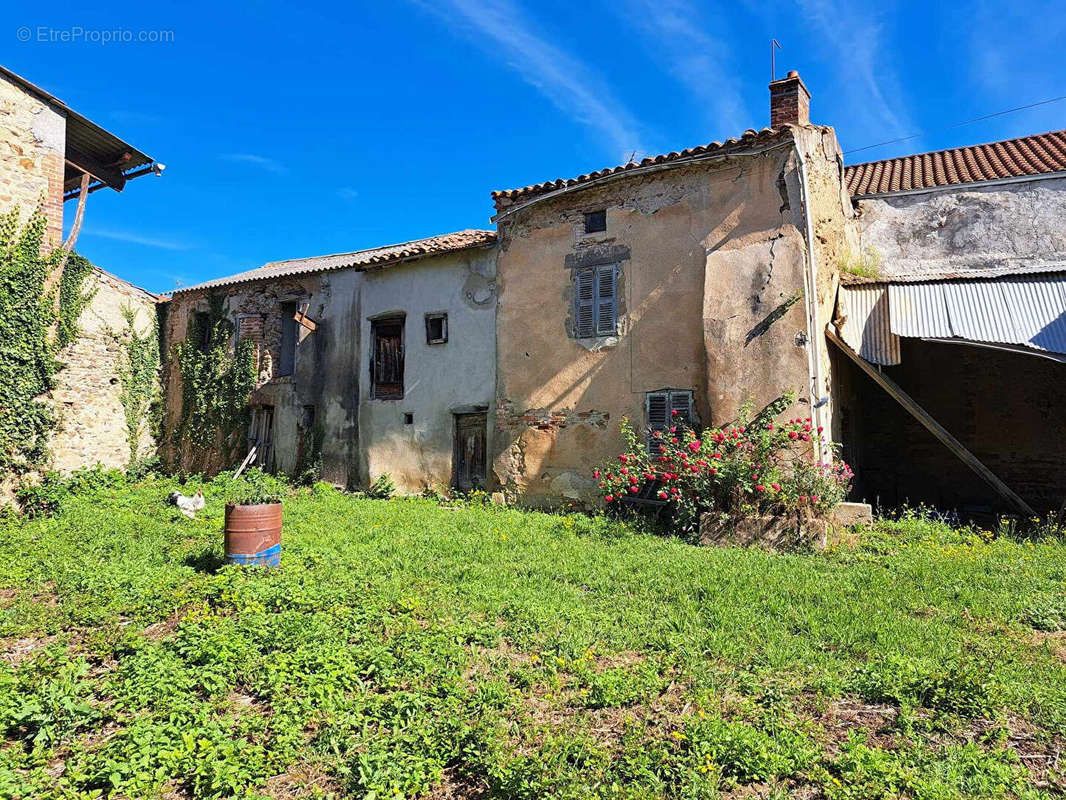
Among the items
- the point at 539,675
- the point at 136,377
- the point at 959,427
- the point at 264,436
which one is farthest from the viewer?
the point at 264,436

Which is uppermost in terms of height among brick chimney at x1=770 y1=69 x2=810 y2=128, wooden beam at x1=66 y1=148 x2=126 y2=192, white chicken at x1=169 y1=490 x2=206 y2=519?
wooden beam at x1=66 y1=148 x2=126 y2=192

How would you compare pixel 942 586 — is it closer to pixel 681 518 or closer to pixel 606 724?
pixel 681 518

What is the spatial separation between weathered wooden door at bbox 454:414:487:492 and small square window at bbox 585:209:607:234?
14.2ft

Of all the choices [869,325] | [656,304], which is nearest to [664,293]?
[656,304]

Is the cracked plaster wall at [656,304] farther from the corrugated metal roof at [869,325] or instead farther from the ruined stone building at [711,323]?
the corrugated metal roof at [869,325]

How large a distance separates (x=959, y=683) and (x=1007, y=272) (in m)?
9.07

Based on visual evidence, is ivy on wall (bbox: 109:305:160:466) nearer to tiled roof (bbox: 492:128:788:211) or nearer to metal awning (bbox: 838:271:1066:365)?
tiled roof (bbox: 492:128:788:211)

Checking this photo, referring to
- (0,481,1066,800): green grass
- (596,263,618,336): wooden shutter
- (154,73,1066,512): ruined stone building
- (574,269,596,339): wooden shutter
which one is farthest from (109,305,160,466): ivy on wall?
(596,263,618,336): wooden shutter

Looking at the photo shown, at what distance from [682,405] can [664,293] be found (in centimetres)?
199

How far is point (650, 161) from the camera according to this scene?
10.8m

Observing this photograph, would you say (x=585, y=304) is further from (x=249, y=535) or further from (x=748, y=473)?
(x=249, y=535)

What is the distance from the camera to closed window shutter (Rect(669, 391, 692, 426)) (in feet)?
34.0

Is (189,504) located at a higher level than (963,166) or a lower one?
lower

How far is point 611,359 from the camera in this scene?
11289mm
